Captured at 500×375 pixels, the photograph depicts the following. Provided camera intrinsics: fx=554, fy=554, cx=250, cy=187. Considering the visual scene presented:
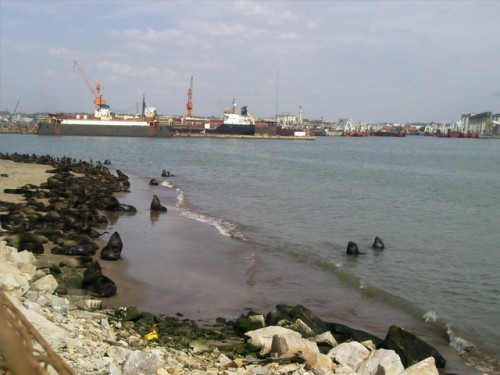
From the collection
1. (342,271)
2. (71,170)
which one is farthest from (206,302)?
(71,170)

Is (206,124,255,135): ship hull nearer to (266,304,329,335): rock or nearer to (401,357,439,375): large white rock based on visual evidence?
(266,304,329,335): rock

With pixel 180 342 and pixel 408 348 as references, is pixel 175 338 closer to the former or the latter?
pixel 180 342

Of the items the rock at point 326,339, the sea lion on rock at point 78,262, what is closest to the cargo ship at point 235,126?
the sea lion on rock at point 78,262

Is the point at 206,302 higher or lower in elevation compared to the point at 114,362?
lower

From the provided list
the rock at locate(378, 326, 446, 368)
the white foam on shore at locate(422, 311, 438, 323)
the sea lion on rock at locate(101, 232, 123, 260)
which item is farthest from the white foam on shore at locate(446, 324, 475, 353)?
the sea lion on rock at locate(101, 232, 123, 260)

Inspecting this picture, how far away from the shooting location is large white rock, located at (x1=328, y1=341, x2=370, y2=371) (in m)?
6.39

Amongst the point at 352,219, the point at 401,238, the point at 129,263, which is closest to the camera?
the point at 129,263

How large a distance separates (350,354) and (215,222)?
12.2m

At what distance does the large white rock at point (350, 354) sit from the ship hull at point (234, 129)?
103 m

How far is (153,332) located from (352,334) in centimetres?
275

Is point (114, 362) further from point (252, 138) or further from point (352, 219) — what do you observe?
point (252, 138)

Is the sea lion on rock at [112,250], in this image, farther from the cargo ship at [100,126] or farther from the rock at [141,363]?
the cargo ship at [100,126]

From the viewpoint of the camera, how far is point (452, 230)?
1862 cm

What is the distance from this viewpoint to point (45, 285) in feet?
25.1
